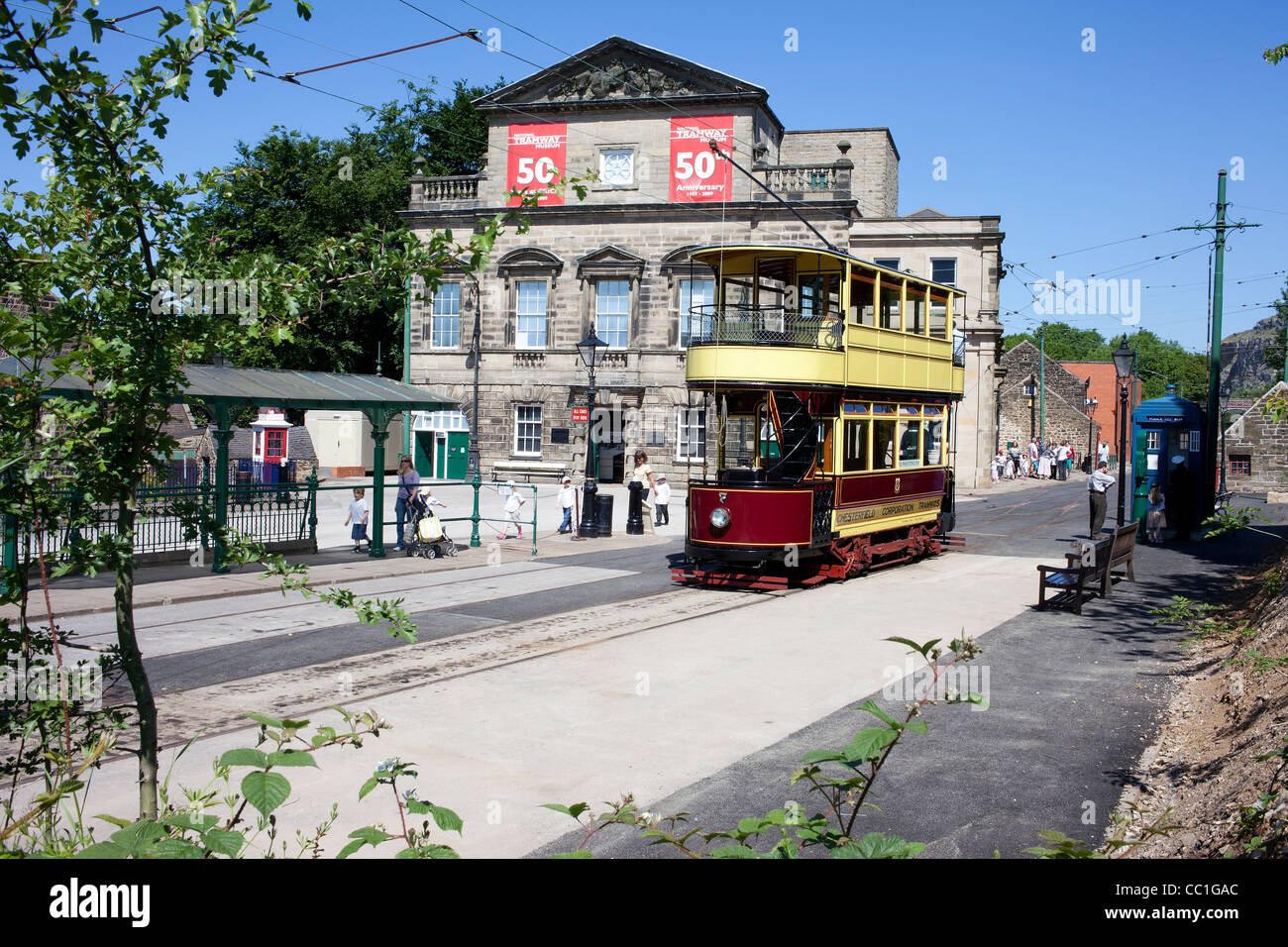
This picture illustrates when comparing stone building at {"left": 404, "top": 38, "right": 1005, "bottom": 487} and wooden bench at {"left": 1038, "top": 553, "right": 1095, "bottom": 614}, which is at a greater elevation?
stone building at {"left": 404, "top": 38, "right": 1005, "bottom": 487}

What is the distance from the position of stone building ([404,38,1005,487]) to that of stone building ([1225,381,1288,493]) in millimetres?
14698

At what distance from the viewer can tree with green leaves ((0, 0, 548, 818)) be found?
323 centimetres

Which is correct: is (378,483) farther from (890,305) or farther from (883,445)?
(890,305)

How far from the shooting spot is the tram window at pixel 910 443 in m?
18.7

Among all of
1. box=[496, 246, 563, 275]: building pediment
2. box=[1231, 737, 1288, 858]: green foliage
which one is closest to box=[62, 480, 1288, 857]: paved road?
box=[1231, 737, 1288, 858]: green foliage

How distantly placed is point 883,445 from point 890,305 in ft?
8.15

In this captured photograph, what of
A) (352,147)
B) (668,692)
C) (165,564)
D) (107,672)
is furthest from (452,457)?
(107,672)

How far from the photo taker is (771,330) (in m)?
15.6

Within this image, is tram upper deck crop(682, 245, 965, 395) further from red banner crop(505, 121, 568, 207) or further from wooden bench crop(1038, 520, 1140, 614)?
red banner crop(505, 121, 568, 207)

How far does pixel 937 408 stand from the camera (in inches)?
803

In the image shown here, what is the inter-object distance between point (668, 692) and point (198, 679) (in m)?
4.55

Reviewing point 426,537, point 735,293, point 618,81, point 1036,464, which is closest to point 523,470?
point 618,81

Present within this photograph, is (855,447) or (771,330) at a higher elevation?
(771,330)
